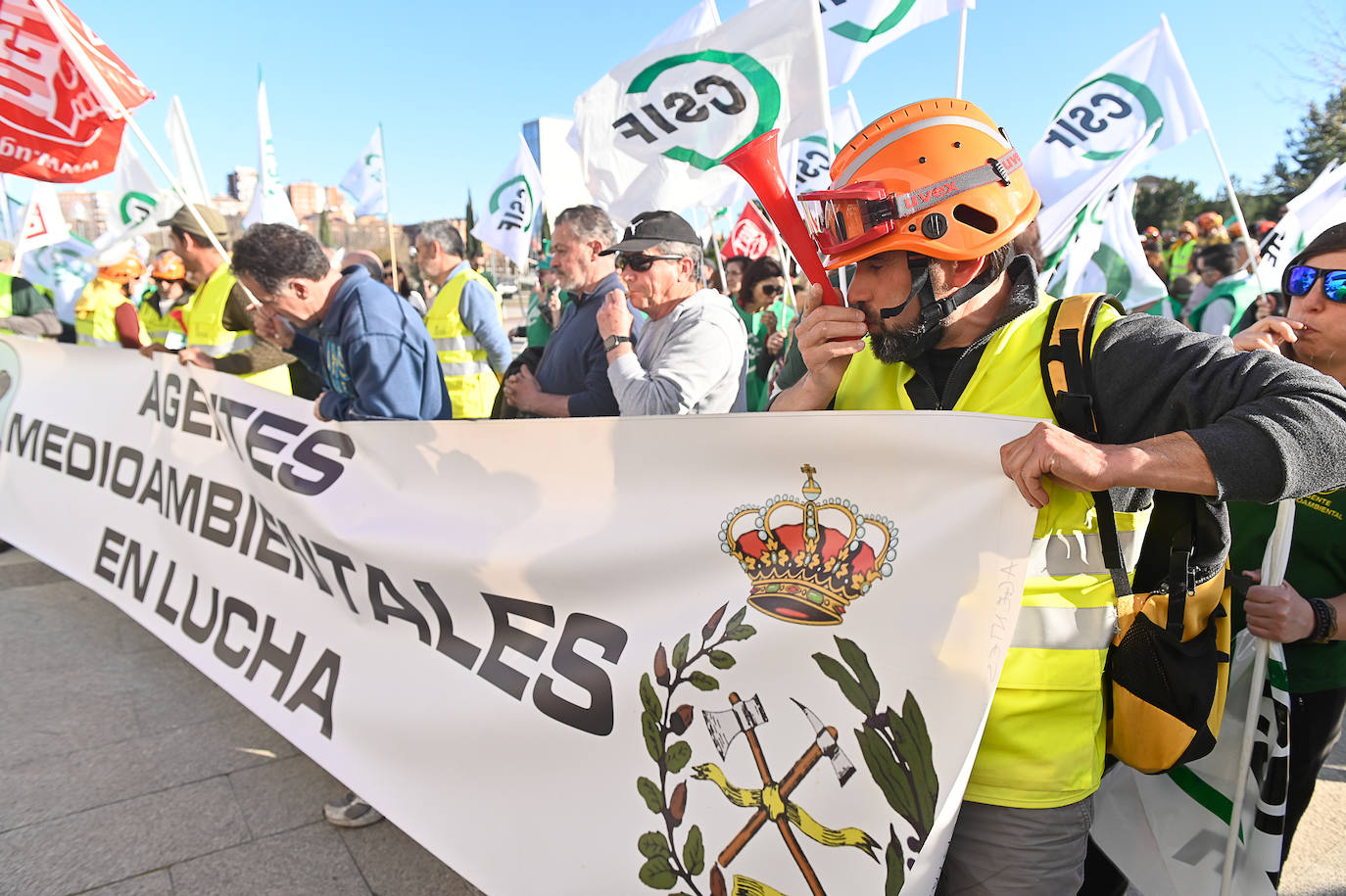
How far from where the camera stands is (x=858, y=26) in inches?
167

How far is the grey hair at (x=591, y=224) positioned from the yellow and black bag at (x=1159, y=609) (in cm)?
253

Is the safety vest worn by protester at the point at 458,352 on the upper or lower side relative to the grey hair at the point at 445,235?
lower

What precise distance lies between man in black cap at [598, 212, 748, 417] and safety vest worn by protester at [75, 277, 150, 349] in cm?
643

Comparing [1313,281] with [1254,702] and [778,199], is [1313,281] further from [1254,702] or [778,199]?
[778,199]

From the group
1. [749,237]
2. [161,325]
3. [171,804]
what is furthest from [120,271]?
[171,804]

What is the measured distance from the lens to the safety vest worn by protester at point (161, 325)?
6699mm

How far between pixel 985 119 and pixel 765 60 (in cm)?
199

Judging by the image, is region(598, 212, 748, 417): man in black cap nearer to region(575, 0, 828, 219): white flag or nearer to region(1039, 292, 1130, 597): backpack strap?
region(575, 0, 828, 219): white flag

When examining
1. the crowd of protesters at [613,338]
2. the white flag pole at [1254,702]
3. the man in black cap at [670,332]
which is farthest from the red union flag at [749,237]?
the white flag pole at [1254,702]

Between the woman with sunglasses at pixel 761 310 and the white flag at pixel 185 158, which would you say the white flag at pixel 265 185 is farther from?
the woman with sunglasses at pixel 761 310

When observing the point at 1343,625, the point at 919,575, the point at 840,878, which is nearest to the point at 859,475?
the point at 919,575

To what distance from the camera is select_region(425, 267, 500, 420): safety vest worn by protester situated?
560 cm

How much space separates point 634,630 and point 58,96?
171 inches

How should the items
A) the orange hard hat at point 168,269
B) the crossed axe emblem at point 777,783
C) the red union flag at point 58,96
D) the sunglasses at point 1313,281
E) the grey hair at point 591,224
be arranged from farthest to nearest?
the orange hard hat at point 168,269 < the red union flag at point 58,96 < the grey hair at point 591,224 < the sunglasses at point 1313,281 < the crossed axe emblem at point 777,783
